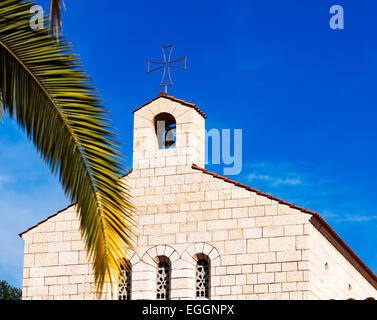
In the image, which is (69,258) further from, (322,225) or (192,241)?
(322,225)

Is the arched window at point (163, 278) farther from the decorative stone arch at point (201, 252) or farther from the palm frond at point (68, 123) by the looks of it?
the palm frond at point (68, 123)

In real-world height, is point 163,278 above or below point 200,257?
below

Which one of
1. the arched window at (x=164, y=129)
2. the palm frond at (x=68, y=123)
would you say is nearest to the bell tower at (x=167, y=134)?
the arched window at (x=164, y=129)

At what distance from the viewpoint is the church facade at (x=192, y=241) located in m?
18.4

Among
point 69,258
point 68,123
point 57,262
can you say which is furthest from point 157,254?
point 68,123

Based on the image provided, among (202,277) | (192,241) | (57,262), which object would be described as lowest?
(202,277)

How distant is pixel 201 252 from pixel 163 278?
142 cm

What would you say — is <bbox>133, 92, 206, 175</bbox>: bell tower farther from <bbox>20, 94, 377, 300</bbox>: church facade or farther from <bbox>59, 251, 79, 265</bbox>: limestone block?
<bbox>59, 251, 79, 265</bbox>: limestone block

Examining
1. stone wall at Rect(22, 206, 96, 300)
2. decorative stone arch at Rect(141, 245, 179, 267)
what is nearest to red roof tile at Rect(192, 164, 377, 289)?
decorative stone arch at Rect(141, 245, 179, 267)

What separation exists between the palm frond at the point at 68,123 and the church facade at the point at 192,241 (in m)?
11.8

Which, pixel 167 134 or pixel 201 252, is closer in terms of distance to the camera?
pixel 201 252

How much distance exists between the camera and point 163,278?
19578 millimetres

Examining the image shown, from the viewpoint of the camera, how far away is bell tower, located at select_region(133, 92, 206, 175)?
20.3 meters
